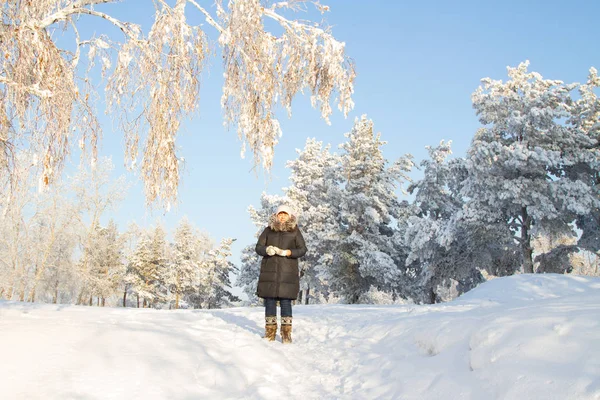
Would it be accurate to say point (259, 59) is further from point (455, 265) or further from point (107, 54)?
point (455, 265)

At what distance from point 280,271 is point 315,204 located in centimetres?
2346

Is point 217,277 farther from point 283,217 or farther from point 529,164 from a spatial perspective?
point 283,217

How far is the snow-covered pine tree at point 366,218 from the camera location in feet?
77.3

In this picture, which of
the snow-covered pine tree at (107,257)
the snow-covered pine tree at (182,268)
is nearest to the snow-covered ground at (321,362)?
the snow-covered pine tree at (107,257)

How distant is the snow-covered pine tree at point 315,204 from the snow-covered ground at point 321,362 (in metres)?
18.6

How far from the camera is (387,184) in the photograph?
25938 millimetres

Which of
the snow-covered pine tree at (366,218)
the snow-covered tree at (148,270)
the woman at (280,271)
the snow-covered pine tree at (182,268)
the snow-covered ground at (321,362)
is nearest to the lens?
the snow-covered ground at (321,362)

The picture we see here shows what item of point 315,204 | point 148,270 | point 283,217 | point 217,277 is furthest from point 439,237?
point 148,270

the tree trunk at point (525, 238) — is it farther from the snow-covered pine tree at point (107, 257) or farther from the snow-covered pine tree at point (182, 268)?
the snow-covered pine tree at point (107, 257)

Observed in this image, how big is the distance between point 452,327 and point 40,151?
4.74 meters

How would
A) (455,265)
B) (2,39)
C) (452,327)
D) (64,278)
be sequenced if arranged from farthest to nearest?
(64,278)
(455,265)
(452,327)
(2,39)

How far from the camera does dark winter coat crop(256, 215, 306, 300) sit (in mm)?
6352

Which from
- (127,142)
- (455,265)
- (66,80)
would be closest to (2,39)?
(66,80)

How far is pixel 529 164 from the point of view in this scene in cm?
1844
